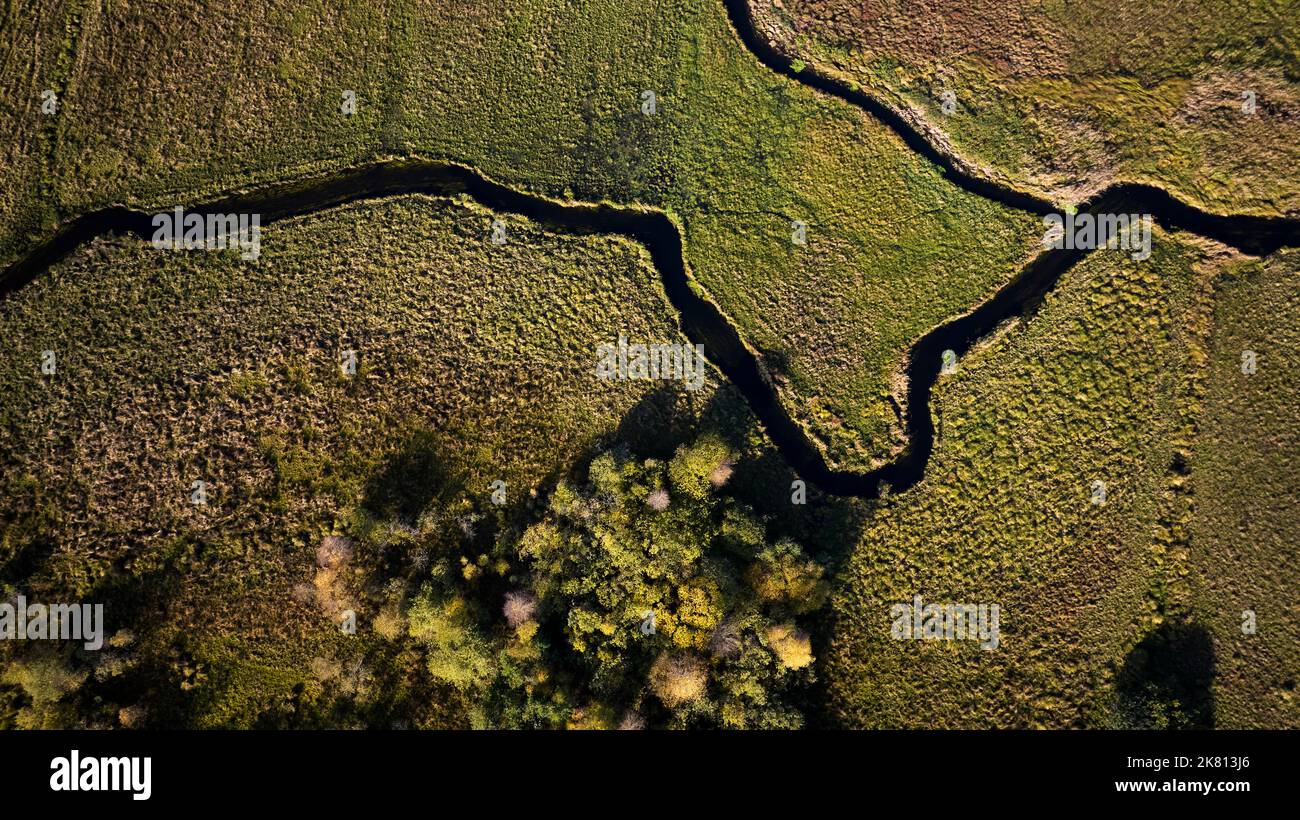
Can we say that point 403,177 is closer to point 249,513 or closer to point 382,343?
point 382,343

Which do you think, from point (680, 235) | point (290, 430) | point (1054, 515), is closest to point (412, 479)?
point (290, 430)

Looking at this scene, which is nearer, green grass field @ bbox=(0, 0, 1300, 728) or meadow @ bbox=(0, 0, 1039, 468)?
green grass field @ bbox=(0, 0, 1300, 728)

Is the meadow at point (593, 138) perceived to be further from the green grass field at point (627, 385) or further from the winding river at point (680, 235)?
the winding river at point (680, 235)

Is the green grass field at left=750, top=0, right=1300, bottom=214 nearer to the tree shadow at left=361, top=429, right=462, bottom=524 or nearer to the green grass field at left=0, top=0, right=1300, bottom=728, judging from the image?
the green grass field at left=0, top=0, right=1300, bottom=728

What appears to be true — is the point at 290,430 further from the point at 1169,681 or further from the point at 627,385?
the point at 1169,681

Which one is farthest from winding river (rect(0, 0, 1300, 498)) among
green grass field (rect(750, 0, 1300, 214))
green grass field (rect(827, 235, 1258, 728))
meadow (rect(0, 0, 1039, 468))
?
green grass field (rect(827, 235, 1258, 728))

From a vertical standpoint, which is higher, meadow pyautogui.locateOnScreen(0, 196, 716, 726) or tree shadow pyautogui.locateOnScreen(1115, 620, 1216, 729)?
meadow pyautogui.locateOnScreen(0, 196, 716, 726)

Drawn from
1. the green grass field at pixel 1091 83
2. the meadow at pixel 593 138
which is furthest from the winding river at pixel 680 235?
the green grass field at pixel 1091 83
